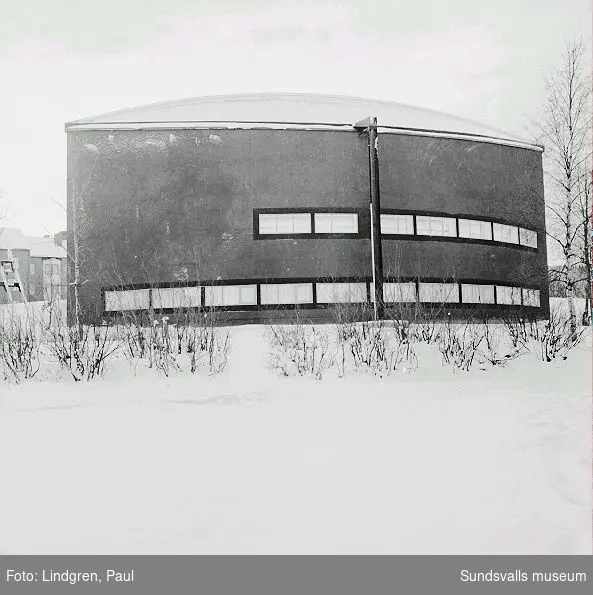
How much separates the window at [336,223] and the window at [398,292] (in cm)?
205

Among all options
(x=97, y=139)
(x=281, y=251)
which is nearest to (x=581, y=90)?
(x=281, y=251)

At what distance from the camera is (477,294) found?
20.6 m

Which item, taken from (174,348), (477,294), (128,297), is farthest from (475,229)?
(174,348)

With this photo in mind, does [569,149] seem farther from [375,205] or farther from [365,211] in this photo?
[365,211]

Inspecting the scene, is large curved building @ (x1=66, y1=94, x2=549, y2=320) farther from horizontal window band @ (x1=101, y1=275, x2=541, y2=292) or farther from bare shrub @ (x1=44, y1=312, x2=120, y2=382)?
bare shrub @ (x1=44, y1=312, x2=120, y2=382)

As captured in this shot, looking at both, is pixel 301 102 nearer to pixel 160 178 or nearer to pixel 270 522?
pixel 160 178

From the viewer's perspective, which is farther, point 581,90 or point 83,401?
point 581,90

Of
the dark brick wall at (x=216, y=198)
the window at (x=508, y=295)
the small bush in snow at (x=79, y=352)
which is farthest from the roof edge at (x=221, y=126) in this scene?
the small bush in snow at (x=79, y=352)

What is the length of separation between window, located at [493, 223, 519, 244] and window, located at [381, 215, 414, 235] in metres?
3.33

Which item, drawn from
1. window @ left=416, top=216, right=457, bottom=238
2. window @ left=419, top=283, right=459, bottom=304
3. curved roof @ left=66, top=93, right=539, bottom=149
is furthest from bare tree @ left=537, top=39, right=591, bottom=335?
window @ left=419, top=283, right=459, bottom=304

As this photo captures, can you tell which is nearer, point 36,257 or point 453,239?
point 453,239

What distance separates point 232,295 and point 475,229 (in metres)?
8.51

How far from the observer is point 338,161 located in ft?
64.4
